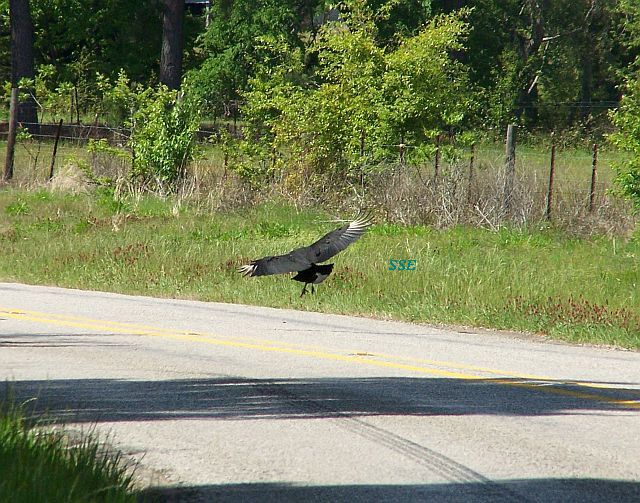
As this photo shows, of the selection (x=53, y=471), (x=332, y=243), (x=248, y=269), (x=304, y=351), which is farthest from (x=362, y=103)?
(x=53, y=471)

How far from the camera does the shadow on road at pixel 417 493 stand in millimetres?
6574

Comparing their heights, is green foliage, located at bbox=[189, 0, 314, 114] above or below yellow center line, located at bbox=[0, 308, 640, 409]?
above

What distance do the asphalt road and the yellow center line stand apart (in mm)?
26

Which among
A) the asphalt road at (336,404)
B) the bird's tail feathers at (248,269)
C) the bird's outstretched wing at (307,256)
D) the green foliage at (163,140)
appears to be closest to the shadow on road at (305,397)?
the asphalt road at (336,404)

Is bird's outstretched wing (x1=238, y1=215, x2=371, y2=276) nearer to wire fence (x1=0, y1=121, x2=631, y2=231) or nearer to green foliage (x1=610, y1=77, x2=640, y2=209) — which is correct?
green foliage (x1=610, y1=77, x2=640, y2=209)

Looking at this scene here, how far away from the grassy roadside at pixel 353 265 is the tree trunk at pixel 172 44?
1807cm

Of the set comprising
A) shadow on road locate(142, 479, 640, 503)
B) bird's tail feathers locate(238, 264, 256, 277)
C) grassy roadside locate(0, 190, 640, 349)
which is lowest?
grassy roadside locate(0, 190, 640, 349)

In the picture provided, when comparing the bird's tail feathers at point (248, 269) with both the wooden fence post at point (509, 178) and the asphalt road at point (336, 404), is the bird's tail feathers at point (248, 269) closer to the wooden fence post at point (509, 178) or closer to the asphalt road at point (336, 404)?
the asphalt road at point (336, 404)

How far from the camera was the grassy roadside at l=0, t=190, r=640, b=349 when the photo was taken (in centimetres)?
1551

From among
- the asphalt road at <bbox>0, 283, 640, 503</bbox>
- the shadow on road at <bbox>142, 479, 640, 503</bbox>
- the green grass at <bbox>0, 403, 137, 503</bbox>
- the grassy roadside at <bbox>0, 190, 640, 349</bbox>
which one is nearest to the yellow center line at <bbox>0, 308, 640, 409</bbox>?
the asphalt road at <bbox>0, 283, 640, 503</bbox>

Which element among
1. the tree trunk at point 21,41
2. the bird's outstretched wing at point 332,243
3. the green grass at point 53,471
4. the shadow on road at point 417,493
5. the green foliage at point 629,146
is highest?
the tree trunk at point 21,41

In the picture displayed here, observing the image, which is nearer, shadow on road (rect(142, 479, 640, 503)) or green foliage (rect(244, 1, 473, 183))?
shadow on road (rect(142, 479, 640, 503))

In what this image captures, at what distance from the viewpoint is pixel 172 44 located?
147 feet

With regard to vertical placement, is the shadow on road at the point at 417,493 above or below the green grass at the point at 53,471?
below
